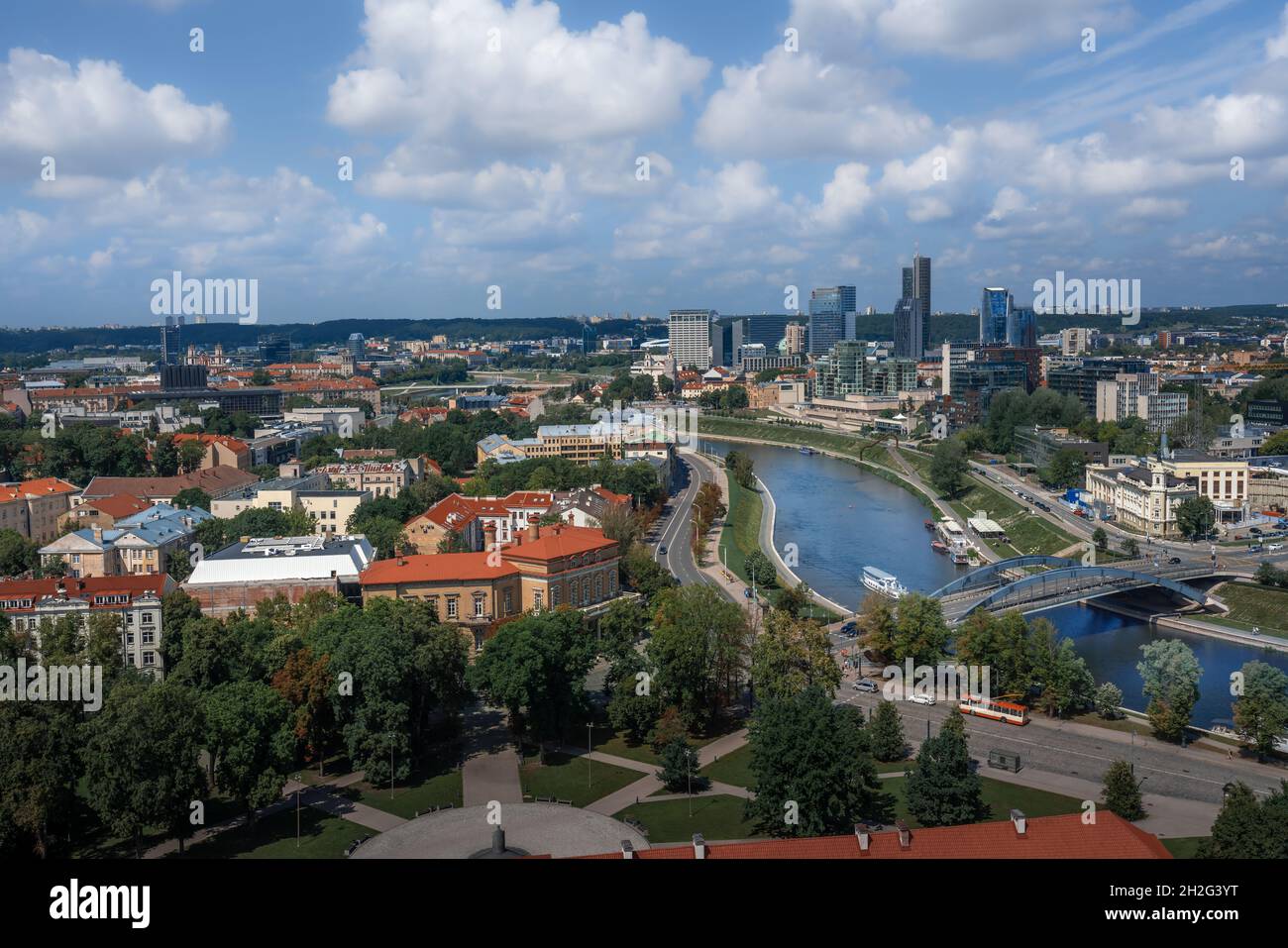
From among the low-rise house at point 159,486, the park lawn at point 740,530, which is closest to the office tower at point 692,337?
the park lawn at point 740,530

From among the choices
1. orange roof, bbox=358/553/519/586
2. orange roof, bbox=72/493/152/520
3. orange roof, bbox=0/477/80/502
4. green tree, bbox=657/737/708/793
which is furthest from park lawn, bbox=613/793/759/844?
orange roof, bbox=0/477/80/502

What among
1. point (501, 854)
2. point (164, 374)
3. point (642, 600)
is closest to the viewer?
point (501, 854)

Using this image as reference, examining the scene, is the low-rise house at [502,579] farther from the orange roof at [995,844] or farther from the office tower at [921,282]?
the office tower at [921,282]

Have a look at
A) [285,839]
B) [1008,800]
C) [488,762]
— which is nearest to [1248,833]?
[1008,800]

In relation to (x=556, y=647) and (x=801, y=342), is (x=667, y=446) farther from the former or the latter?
(x=801, y=342)

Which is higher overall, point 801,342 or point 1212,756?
point 801,342

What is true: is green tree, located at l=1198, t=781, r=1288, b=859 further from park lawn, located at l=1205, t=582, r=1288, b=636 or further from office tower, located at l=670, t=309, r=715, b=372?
office tower, located at l=670, t=309, r=715, b=372

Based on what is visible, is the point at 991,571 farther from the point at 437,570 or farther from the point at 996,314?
the point at 996,314
